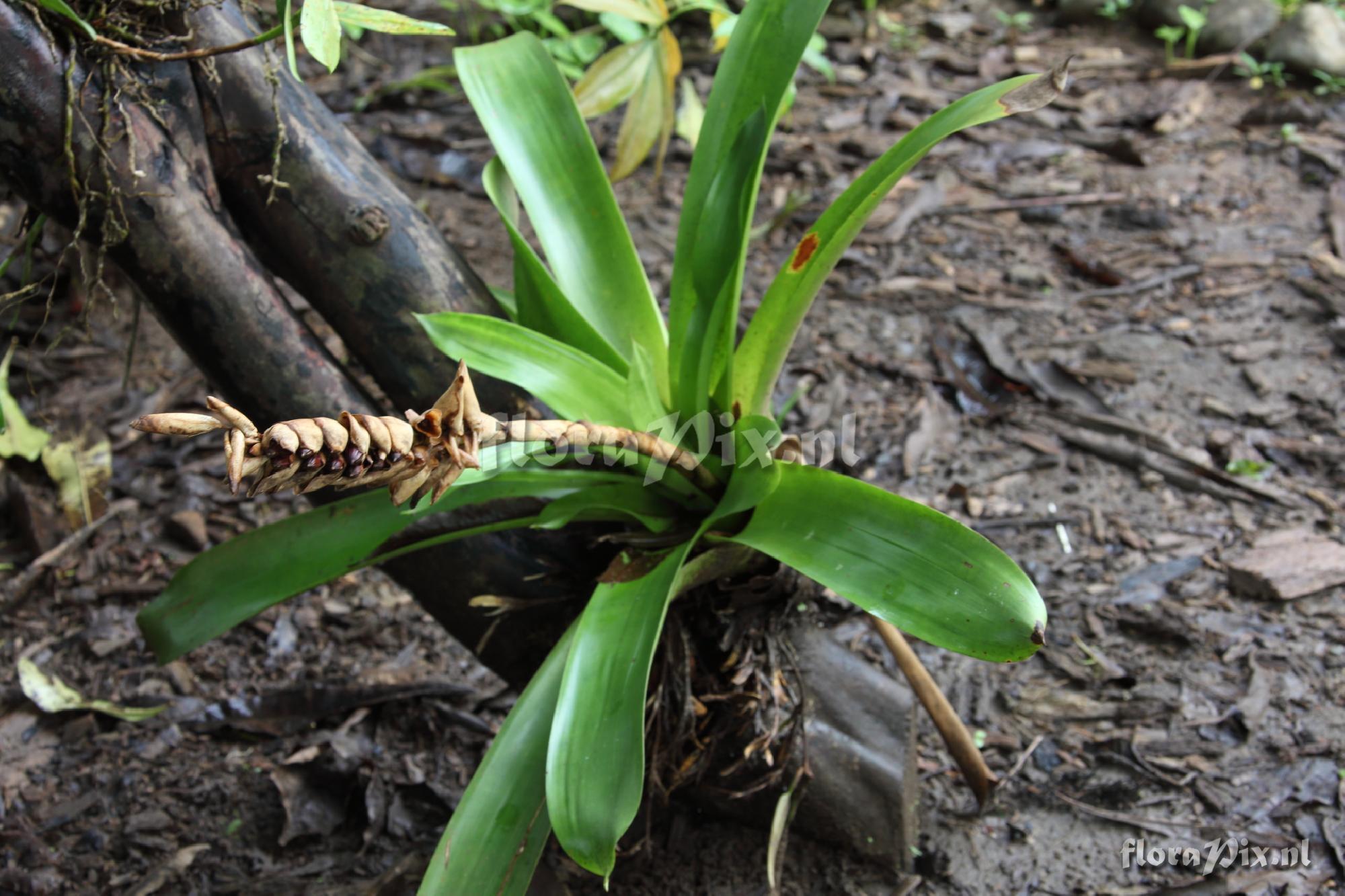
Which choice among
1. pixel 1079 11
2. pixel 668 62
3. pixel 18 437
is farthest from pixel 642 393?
pixel 1079 11

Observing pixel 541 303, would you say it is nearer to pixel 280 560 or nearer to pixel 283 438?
pixel 280 560

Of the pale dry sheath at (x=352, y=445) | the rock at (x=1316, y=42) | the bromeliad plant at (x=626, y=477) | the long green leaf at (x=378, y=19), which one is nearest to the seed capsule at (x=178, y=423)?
the pale dry sheath at (x=352, y=445)

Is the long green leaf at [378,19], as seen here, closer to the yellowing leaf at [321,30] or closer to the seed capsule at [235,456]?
the yellowing leaf at [321,30]

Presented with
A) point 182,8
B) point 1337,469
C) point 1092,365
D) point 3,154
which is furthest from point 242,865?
point 1337,469

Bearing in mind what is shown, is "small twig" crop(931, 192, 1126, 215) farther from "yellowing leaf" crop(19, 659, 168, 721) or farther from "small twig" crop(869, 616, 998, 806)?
"yellowing leaf" crop(19, 659, 168, 721)

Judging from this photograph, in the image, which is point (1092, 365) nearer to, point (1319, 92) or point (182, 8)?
point (1319, 92)

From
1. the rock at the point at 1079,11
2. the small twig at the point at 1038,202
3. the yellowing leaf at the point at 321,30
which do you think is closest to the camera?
the yellowing leaf at the point at 321,30

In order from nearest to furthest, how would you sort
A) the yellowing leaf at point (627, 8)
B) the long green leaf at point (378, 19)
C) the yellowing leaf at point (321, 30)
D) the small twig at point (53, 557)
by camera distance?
the yellowing leaf at point (321, 30) < the long green leaf at point (378, 19) < the yellowing leaf at point (627, 8) < the small twig at point (53, 557)

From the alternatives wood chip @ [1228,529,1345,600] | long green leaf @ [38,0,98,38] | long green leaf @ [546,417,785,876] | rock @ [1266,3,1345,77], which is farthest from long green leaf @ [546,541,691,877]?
rock @ [1266,3,1345,77]
